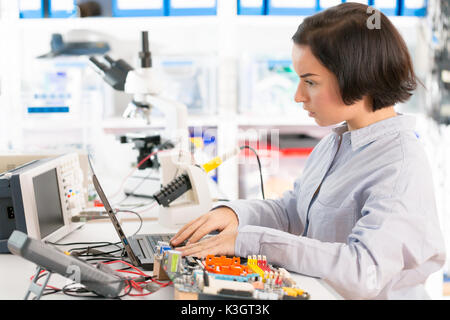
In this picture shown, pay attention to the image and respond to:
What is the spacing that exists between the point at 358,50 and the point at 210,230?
50 cm

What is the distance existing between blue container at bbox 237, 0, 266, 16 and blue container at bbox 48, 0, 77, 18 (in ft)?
2.86

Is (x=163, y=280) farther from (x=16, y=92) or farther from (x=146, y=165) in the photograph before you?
(x=16, y=92)

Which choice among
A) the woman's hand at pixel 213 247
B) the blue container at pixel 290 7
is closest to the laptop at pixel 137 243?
the woman's hand at pixel 213 247

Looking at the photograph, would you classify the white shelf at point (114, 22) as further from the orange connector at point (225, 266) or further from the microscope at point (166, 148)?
the orange connector at point (225, 266)

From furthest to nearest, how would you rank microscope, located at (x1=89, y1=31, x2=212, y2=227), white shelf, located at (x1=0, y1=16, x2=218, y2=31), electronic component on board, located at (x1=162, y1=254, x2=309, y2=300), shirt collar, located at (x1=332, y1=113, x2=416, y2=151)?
white shelf, located at (x1=0, y1=16, x2=218, y2=31) → microscope, located at (x1=89, y1=31, x2=212, y2=227) → shirt collar, located at (x1=332, y1=113, x2=416, y2=151) → electronic component on board, located at (x1=162, y1=254, x2=309, y2=300)

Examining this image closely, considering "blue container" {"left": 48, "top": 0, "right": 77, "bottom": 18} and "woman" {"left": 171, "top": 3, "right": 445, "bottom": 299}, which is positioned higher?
"blue container" {"left": 48, "top": 0, "right": 77, "bottom": 18}

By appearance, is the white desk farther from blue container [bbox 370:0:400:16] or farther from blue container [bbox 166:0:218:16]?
blue container [bbox 370:0:400:16]

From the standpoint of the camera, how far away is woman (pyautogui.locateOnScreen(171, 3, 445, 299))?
900 millimetres

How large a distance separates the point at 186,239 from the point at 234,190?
157cm

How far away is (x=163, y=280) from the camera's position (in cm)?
98

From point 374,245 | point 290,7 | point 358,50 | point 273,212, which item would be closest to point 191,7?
point 290,7

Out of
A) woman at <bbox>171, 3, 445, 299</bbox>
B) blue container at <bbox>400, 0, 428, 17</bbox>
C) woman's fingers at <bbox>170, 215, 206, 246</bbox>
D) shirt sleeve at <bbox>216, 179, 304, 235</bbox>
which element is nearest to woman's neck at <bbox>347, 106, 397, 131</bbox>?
woman at <bbox>171, 3, 445, 299</bbox>

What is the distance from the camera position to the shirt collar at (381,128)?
1.05m

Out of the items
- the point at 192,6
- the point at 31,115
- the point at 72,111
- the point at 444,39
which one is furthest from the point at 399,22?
the point at 31,115
